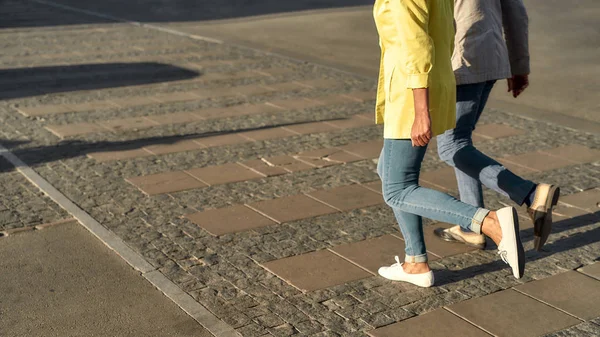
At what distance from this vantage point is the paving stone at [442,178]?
6824 mm

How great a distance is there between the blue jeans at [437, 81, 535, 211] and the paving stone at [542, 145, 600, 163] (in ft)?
8.32

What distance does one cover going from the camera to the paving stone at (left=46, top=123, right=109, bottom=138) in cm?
823

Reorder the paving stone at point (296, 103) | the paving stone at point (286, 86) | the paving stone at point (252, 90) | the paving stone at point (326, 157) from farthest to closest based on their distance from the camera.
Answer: the paving stone at point (286, 86) → the paving stone at point (252, 90) → the paving stone at point (296, 103) → the paving stone at point (326, 157)

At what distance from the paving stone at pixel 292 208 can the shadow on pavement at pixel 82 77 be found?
4.64 meters

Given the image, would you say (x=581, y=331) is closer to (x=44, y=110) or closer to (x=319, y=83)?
(x=44, y=110)

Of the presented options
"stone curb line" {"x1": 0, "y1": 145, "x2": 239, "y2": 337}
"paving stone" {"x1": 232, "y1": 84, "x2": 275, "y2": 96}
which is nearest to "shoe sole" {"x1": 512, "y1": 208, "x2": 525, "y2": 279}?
"stone curb line" {"x1": 0, "y1": 145, "x2": 239, "y2": 337}

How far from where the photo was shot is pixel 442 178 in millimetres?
7012

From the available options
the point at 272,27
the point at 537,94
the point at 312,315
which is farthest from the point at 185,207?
the point at 272,27

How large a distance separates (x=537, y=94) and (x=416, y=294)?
6.04 meters

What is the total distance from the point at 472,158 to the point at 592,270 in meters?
0.93

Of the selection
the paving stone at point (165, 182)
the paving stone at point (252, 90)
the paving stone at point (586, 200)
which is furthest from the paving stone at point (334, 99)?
the paving stone at point (586, 200)

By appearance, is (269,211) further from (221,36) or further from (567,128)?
(221,36)

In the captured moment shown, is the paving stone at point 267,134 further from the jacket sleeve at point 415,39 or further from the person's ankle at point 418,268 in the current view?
the jacket sleeve at point 415,39

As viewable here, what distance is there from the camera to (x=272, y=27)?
52.2 ft
